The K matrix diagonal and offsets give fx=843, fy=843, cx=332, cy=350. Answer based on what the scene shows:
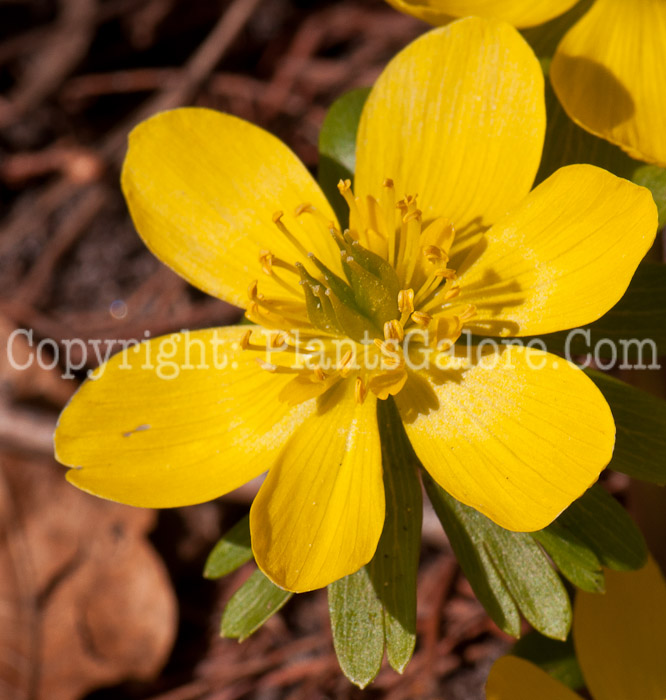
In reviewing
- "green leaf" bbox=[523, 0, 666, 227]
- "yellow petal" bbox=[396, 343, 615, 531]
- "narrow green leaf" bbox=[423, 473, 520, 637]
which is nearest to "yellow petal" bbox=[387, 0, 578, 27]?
"green leaf" bbox=[523, 0, 666, 227]

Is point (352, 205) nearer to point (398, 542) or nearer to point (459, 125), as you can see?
point (459, 125)

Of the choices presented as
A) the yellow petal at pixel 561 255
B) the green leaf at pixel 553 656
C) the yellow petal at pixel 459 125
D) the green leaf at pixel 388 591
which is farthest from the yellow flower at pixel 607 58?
the green leaf at pixel 553 656

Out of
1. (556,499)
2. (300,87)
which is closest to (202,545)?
(556,499)

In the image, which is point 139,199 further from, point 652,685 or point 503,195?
point 652,685

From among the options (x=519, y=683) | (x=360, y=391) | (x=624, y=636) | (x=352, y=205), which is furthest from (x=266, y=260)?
(x=624, y=636)

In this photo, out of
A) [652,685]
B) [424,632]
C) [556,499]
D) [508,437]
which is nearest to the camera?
[556,499]

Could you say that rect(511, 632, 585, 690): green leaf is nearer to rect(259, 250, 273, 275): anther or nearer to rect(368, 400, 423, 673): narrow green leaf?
rect(368, 400, 423, 673): narrow green leaf
